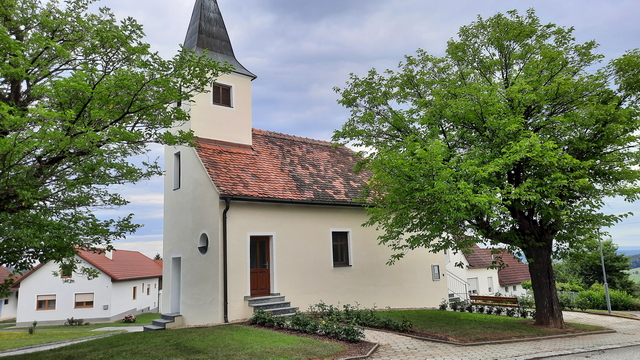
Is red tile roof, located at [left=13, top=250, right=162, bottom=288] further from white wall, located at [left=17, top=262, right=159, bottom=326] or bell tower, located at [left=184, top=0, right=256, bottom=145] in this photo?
bell tower, located at [left=184, top=0, right=256, bottom=145]

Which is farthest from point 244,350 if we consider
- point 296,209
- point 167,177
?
point 167,177

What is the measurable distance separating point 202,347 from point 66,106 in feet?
17.8

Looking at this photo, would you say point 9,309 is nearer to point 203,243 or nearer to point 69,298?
point 69,298

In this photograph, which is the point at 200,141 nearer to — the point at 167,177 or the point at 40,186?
the point at 167,177

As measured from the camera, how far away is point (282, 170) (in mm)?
16359

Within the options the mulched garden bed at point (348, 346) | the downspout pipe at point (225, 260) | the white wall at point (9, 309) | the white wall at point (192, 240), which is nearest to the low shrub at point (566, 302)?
the mulched garden bed at point (348, 346)

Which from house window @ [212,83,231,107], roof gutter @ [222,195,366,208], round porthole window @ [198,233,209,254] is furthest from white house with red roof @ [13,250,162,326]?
roof gutter @ [222,195,366,208]

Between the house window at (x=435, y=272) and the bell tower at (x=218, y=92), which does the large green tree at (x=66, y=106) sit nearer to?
the bell tower at (x=218, y=92)

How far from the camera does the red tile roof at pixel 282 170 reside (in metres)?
14.2

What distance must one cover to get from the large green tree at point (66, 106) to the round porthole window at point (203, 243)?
179 inches

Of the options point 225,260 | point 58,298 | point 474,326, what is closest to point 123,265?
point 58,298

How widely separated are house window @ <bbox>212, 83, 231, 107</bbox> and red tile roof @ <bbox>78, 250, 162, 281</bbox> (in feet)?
72.5

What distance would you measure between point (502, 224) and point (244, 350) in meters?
7.90

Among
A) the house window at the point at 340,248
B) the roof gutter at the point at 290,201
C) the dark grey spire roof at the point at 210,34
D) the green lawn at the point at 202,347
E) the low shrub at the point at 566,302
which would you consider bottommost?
the low shrub at the point at 566,302
